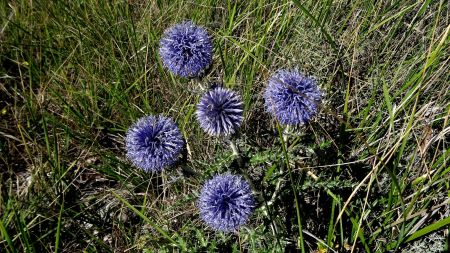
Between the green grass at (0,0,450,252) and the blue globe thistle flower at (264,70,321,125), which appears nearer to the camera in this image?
the blue globe thistle flower at (264,70,321,125)

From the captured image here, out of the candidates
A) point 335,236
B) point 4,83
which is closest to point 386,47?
point 335,236

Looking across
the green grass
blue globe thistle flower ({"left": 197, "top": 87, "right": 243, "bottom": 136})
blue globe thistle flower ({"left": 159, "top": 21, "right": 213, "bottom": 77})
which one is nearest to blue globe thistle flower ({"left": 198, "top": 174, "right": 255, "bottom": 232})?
the green grass

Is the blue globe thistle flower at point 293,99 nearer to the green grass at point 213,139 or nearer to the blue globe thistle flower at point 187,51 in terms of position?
the green grass at point 213,139

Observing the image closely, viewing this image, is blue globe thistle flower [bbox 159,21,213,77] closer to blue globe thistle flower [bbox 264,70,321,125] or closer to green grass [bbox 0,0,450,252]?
green grass [bbox 0,0,450,252]

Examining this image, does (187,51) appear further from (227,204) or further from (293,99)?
(227,204)

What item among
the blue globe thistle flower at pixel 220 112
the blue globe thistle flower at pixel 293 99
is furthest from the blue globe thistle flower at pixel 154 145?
the blue globe thistle flower at pixel 293 99
